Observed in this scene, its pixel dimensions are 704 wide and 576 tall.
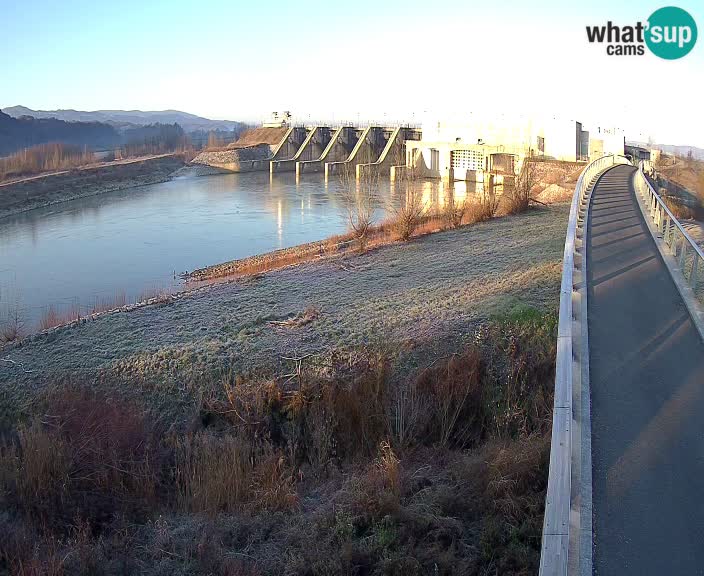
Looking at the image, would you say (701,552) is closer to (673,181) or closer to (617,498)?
(617,498)

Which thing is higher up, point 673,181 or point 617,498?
point 673,181

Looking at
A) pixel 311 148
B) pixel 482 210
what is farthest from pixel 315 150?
pixel 482 210

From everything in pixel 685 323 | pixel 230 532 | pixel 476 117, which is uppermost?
pixel 476 117

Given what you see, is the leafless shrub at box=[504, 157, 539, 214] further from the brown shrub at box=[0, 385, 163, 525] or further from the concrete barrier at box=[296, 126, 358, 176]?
the concrete barrier at box=[296, 126, 358, 176]

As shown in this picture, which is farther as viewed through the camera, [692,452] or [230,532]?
[230,532]

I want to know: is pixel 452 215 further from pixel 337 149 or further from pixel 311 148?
pixel 311 148

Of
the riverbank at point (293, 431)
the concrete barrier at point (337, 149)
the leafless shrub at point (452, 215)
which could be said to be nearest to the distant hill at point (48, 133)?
the concrete barrier at point (337, 149)

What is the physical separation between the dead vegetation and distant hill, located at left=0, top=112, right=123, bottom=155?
9628cm

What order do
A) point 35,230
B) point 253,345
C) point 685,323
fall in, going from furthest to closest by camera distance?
1. point 35,230
2. point 253,345
3. point 685,323

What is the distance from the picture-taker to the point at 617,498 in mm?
4141

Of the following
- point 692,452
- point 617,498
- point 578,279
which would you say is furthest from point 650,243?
point 617,498

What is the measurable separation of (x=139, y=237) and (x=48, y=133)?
9513cm

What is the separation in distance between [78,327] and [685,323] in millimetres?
10258

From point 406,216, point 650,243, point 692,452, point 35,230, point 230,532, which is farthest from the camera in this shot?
point 35,230
